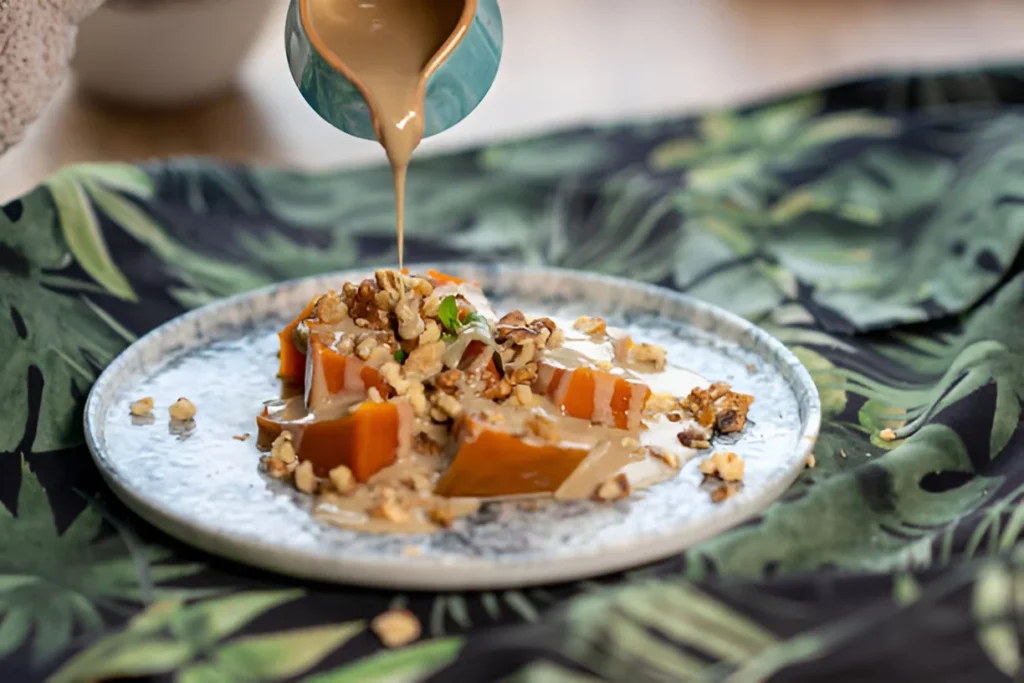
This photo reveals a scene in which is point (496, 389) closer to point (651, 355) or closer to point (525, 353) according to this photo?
point (525, 353)

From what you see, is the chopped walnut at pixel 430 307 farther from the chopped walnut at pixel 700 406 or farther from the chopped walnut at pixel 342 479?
the chopped walnut at pixel 700 406

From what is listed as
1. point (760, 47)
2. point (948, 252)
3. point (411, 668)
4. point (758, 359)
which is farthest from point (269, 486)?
point (760, 47)

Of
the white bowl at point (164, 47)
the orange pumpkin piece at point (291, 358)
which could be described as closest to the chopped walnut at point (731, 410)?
the orange pumpkin piece at point (291, 358)

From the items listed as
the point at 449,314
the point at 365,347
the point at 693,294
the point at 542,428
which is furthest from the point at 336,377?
the point at 693,294

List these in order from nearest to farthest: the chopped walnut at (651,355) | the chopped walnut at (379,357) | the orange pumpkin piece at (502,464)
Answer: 1. the orange pumpkin piece at (502,464)
2. the chopped walnut at (379,357)
3. the chopped walnut at (651,355)

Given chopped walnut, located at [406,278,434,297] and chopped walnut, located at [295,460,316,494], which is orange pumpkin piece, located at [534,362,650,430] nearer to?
chopped walnut, located at [406,278,434,297]

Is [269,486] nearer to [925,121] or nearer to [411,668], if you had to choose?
[411,668]
